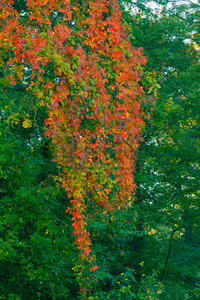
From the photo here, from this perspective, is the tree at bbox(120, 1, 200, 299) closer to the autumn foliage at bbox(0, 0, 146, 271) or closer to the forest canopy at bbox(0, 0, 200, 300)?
the forest canopy at bbox(0, 0, 200, 300)

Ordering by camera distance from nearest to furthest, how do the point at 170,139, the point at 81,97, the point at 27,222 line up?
the point at 81,97 → the point at 27,222 → the point at 170,139

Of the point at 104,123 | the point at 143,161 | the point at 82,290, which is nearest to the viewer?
the point at 104,123

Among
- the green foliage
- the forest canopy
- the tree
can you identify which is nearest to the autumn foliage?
the forest canopy

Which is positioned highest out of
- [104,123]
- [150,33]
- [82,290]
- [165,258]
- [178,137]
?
[150,33]

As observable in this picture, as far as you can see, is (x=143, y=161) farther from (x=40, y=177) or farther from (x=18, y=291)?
(x=18, y=291)

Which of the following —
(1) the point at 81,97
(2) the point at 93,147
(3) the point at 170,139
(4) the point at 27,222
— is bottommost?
(2) the point at 93,147

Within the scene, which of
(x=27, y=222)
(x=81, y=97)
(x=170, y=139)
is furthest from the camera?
(x=170, y=139)

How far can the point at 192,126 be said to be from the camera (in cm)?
1302

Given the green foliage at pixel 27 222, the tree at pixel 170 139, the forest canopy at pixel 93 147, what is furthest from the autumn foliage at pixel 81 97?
the tree at pixel 170 139

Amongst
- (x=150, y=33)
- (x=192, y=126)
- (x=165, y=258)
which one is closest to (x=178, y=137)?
(x=192, y=126)

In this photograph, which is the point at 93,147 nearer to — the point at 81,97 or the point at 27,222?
the point at 81,97

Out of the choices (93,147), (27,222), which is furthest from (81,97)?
(27,222)

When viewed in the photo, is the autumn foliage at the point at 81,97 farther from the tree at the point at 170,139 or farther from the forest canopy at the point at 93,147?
the tree at the point at 170,139

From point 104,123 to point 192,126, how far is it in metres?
8.84
